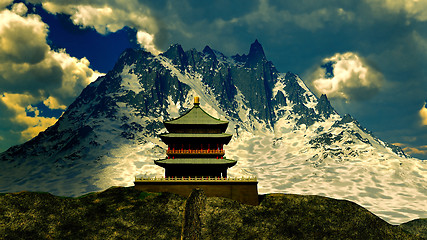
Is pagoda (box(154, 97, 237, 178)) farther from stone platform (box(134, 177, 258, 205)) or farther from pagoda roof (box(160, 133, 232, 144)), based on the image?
stone platform (box(134, 177, 258, 205))

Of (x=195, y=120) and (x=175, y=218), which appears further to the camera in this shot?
(x=195, y=120)

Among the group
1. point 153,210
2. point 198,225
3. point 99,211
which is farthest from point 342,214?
point 99,211

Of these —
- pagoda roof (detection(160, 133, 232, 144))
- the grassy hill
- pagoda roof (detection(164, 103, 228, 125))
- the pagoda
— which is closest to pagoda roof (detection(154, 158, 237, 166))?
the pagoda

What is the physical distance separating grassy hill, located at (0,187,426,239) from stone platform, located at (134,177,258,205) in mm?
1032

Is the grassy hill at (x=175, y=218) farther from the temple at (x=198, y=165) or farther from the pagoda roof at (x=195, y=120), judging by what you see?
the pagoda roof at (x=195, y=120)

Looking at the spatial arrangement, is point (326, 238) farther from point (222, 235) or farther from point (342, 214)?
point (222, 235)

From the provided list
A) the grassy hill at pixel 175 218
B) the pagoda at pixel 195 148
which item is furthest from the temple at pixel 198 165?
the grassy hill at pixel 175 218

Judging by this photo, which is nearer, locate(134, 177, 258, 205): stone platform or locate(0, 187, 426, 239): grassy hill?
locate(0, 187, 426, 239): grassy hill

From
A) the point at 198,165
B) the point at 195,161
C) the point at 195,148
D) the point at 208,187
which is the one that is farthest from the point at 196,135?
the point at 208,187

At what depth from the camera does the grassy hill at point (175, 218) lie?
35.2 metres

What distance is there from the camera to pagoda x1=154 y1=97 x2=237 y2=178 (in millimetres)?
46844

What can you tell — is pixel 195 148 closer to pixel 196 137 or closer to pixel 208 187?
pixel 196 137

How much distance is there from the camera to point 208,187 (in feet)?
144

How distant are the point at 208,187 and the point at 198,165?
4392mm
